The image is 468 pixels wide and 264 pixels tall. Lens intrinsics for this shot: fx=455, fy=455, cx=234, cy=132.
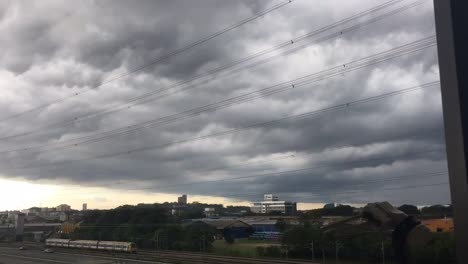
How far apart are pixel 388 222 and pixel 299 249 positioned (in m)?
39.5

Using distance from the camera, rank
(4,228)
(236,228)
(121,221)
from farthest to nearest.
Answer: (4,228) → (121,221) → (236,228)

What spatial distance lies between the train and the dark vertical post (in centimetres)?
6160

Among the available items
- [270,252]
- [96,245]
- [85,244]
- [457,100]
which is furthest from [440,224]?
[85,244]

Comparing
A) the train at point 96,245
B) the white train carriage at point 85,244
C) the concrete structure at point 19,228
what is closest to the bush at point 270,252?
the train at point 96,245

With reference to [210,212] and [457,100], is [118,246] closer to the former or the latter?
[210,212]

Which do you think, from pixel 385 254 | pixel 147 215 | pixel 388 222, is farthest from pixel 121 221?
pixel 388 222

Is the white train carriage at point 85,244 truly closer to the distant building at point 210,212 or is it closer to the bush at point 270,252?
the distant building at point 210,212

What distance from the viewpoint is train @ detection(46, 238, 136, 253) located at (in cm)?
6344

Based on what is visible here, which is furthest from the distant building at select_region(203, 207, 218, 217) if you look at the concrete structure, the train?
the concrete structure

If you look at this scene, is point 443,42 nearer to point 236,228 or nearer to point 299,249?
point 299,249

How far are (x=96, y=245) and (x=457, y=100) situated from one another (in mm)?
71948

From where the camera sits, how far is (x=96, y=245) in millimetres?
70750

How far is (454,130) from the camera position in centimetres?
545

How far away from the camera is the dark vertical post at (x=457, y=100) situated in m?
5.36
